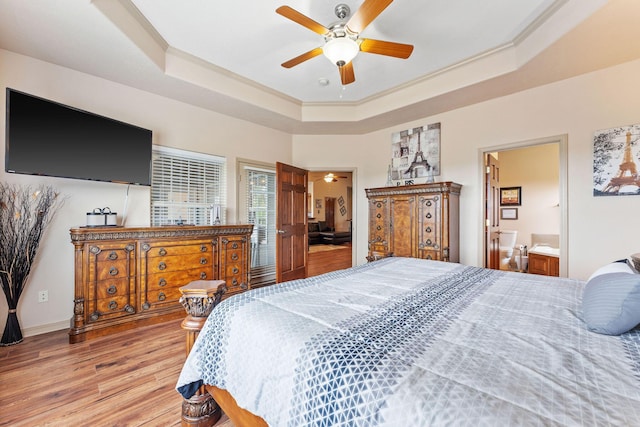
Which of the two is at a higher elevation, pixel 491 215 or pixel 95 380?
pixel 491 215

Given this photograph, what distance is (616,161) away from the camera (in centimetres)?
272

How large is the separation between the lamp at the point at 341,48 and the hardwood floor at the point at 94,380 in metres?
2.60

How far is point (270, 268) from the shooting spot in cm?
456

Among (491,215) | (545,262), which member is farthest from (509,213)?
(491,215)

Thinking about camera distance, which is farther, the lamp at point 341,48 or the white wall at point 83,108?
the white wall at point 83,108

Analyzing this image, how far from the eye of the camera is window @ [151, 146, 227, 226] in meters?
3.44

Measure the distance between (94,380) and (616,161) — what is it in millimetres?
4902

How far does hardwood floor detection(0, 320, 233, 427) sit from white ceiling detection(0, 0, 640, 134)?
2.62 m

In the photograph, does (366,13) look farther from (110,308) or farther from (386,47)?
(110,308)

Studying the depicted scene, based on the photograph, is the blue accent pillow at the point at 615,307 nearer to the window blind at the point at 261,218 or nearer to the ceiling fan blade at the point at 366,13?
the ceiling fan blade at the point at 366,13

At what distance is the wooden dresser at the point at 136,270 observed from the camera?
2.44 metres

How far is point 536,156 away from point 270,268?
18.2ft

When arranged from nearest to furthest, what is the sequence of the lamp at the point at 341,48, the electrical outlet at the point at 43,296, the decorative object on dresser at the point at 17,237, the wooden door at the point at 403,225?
the lamp at the point at 341,48
the decorative object on dresser at the point at 17,237
the electrical outlet at the point at 43,296
the wooden door at the point at 403,225

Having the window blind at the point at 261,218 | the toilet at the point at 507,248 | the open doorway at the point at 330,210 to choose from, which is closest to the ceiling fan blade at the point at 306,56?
the window blind at the point at 261,218
